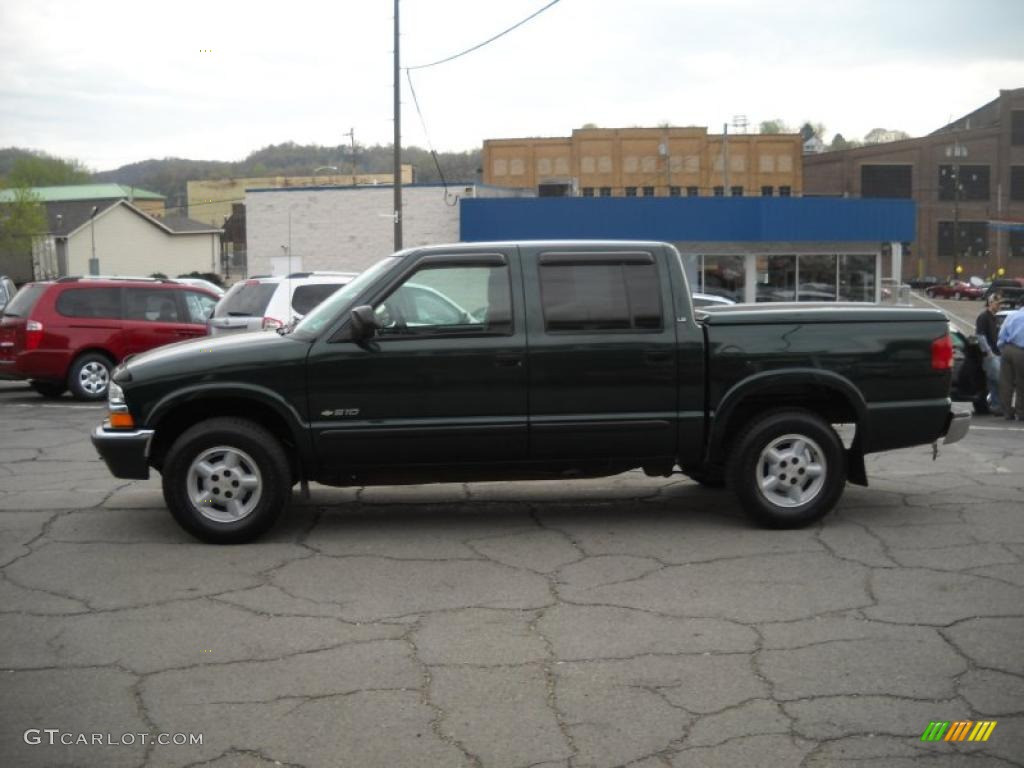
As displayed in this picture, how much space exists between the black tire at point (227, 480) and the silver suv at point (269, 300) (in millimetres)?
7463

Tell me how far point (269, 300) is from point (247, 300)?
344 millimetres

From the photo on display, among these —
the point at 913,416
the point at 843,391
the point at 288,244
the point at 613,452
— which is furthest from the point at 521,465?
the point at 288,244

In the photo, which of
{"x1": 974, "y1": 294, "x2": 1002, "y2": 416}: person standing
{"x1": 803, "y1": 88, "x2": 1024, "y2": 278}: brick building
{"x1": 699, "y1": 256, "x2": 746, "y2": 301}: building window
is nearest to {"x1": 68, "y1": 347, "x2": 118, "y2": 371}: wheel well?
{"x1": 974, "y1": 294, "x2": 1002, "y2": 416}: person standing

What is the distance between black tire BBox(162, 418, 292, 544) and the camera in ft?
24.5

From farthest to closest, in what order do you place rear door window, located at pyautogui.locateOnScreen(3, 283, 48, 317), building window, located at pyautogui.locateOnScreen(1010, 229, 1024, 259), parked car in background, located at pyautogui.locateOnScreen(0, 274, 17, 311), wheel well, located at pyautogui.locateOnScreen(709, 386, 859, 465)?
building window, located at pyautogui.locateOnScreen(1010, 229, 1024, 259) < parked car in background, located at pyautogui.locateOnScreen(0, 274, 17, 311) < rear door window, located at pyautogui.locateOnScreen(3, 283, 48, 317) < wheel well, located at pyautogui.locateOnScreen(709, 386, 859, 465)

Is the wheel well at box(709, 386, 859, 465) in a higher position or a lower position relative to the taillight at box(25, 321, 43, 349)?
lower

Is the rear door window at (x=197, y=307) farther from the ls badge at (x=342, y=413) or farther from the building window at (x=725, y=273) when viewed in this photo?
the building window at (x=725, y=273)

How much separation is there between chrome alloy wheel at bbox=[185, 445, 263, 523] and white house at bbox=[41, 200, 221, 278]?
6838 cm

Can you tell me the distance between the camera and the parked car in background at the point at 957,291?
78.1 m

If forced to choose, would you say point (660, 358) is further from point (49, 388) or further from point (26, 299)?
point (49, 388)

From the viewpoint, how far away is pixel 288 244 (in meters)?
45.2

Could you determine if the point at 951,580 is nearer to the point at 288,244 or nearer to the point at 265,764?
the point at 265,764

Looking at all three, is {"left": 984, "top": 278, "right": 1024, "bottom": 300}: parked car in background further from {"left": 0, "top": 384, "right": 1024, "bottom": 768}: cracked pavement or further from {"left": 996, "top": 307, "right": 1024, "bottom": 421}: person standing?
{"left": 0, "top": 384, "right": 1024, "bottom": 768}: cracked pavement

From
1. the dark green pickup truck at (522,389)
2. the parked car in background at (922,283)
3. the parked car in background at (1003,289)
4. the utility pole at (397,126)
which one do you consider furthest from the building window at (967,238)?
the dark green pickup truck at (522,389)
